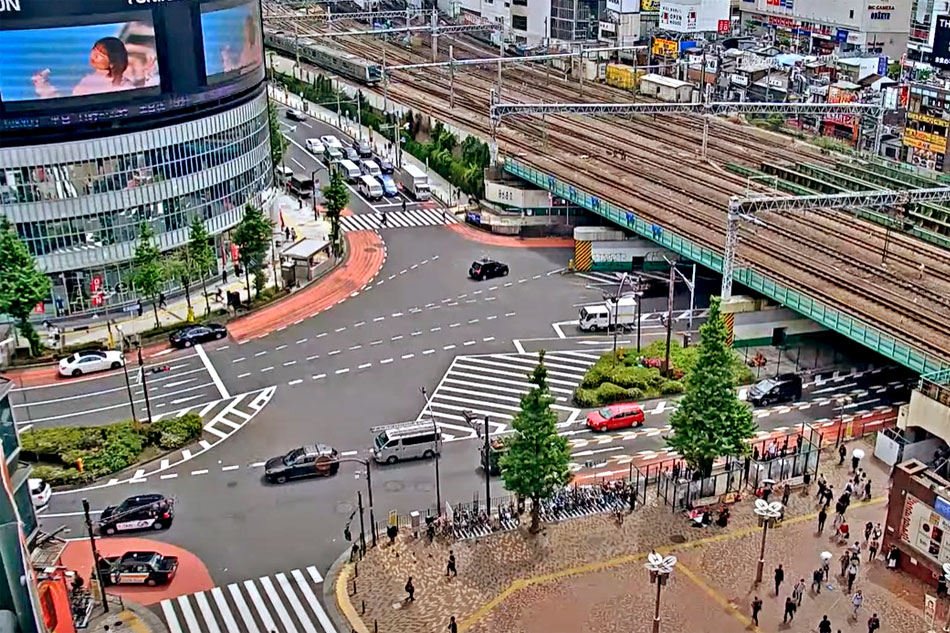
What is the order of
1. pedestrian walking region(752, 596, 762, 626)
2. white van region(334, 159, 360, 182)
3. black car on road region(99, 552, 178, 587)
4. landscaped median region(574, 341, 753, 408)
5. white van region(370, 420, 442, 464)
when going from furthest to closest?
1. white van region(334, 159, 360, 182)
2. landscaped median region(574, 341, 753, 408)
3. white van region(370, 420, 442, 464)
4. black car on road region(99, 552, 178, 587)
5. pedestrian walking region(752, 596, 762, 626)

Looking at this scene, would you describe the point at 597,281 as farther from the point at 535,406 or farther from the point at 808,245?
the point at 535,406

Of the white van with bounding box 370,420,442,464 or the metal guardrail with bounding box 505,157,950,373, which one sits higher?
the metal guardrail with bounding box 505,157,950,373

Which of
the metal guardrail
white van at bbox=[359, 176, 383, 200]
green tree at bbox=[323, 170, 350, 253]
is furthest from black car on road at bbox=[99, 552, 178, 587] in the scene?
white van at bbox=[359, 176, 383, 200]

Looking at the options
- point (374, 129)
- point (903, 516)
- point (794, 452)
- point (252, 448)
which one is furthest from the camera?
point (374, 129)

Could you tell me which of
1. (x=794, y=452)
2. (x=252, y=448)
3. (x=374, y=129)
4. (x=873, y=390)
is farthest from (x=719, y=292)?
(x=374, y=129)

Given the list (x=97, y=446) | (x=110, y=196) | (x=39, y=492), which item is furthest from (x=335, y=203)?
(x=39, y=492)

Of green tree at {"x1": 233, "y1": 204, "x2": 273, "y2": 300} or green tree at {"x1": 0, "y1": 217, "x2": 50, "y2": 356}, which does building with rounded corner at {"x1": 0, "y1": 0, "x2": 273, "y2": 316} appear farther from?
green tree at {"x1": 233, "y1": 204, "x2": 273, "y2": 300}
